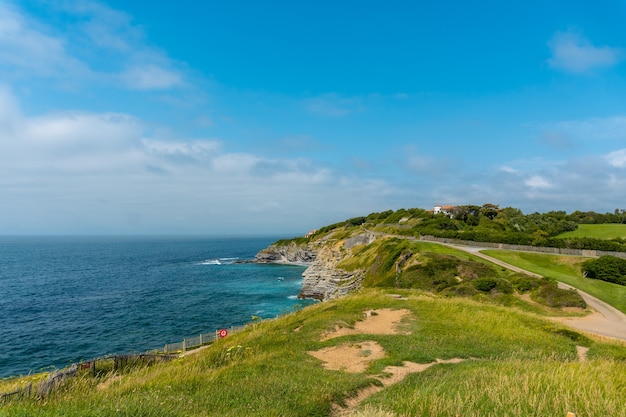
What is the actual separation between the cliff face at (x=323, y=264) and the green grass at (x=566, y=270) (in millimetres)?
24938

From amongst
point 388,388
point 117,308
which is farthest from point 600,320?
point 117,308

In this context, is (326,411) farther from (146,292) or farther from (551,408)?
(146,292)

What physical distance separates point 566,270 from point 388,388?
42.4 metres

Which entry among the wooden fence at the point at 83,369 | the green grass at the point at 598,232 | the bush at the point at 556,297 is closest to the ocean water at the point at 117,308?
the wooden fence at the point at 83,369

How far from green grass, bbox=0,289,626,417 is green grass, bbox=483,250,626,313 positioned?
670 inches

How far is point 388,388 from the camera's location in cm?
1127

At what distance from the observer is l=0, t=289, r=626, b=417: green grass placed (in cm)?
802

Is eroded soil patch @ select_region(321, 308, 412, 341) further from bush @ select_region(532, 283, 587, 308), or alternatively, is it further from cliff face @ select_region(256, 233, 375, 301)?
cliff face @ select_region(256, 233, 375, 301)

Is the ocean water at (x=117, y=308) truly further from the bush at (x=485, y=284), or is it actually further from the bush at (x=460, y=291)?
the bush at (x=485, y=284)

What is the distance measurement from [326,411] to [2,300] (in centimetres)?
7756

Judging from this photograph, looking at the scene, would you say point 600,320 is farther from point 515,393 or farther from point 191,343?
point 191,343

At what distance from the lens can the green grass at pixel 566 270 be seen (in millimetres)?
32562

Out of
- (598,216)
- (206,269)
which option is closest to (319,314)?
(206,269)

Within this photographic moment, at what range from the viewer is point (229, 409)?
906 centimetres
